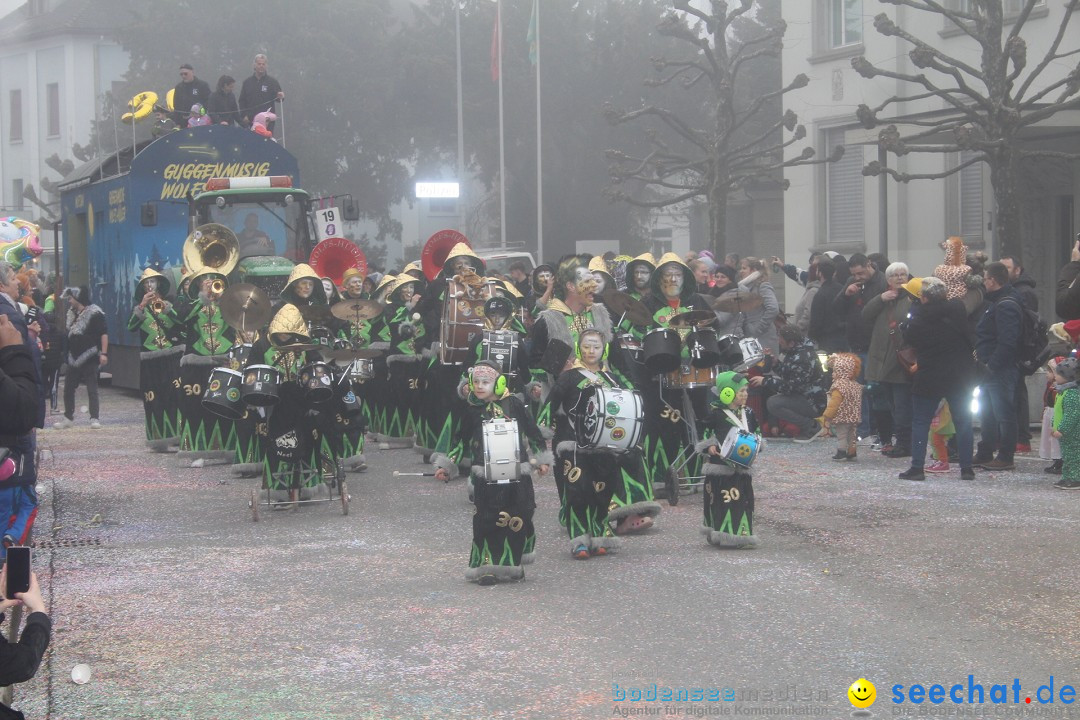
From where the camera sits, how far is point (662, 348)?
34.4 feet

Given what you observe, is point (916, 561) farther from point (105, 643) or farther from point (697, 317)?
point (105, 643)

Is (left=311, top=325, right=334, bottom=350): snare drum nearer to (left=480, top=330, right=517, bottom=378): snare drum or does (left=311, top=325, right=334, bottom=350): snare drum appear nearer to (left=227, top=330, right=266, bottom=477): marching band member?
(left=227, top=330, right=266, bottom=477): marching band member

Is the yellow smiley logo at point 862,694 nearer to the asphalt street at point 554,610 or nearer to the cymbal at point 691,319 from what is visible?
the asphalt street at point 554,610

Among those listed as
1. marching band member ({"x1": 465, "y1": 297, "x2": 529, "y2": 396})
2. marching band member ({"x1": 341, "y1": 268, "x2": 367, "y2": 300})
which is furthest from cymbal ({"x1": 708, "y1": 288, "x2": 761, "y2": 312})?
marching band member ({"x1": 341, "y1": 268, "x2": 367, "y2": 300})

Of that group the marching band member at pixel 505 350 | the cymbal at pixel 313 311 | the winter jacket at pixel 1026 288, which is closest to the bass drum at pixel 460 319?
the marching band member at pixel 505 350

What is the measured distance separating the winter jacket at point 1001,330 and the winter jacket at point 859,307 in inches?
56.4

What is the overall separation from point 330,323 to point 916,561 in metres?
6.06

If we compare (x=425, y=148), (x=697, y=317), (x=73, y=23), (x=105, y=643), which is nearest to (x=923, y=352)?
(x=697, y=317)

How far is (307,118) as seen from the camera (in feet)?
165

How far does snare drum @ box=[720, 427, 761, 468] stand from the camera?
9031 mm

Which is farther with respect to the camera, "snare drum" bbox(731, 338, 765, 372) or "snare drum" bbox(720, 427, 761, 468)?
"snare drum" bbox(731, 338, 765, 372)

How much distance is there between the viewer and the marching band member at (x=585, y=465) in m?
9.05

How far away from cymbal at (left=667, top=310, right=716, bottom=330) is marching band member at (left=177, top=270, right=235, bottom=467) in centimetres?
485

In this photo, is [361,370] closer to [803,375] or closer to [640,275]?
[640,275]
